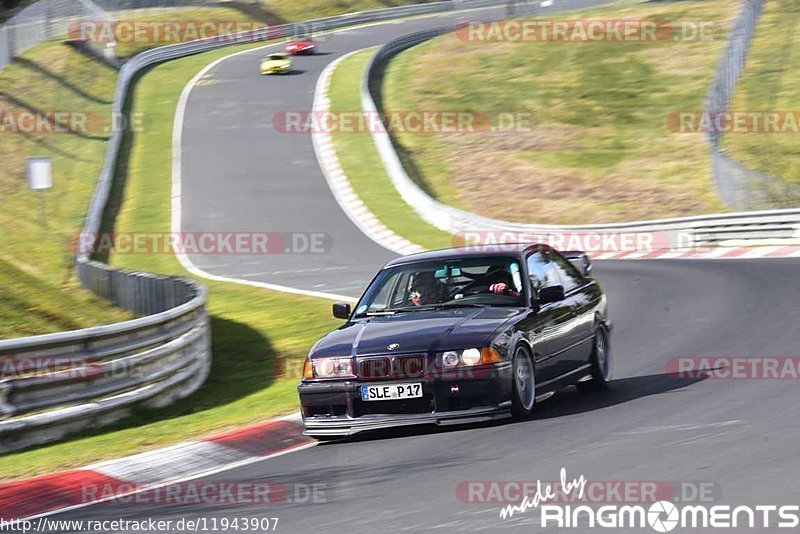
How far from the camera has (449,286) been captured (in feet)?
34.2

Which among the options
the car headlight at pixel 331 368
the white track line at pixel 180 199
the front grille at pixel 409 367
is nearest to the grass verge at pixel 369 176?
the white track line at pixel 180 199

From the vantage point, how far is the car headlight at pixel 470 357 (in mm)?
9219

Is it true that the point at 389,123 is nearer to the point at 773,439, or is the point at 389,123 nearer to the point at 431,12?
the point at 431,12

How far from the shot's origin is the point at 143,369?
1262 cm

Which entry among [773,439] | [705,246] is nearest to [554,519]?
[773,439]

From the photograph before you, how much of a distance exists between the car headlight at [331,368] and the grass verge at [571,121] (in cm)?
2376

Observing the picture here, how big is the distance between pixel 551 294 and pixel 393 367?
1.56 meters

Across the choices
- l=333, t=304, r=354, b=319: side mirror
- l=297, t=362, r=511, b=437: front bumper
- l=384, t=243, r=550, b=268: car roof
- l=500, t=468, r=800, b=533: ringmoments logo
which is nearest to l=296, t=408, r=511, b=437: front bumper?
l=297, t=362, r=511, b=437: front bumper

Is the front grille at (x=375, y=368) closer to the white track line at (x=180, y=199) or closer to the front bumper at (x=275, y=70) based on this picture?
the white track line at (x=180, y=199)

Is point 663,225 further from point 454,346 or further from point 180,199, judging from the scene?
point 454,346

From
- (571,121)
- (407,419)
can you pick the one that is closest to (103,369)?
(407,419)

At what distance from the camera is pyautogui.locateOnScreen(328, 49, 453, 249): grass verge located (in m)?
30.6

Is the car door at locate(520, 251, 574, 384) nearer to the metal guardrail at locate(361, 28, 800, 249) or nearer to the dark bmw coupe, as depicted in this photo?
the dark bmw coupe

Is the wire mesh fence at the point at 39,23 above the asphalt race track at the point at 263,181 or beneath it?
above
